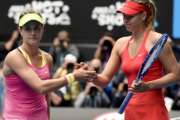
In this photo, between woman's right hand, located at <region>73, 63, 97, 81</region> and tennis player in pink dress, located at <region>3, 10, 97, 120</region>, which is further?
woman's right hand, located at <region>73, 63, 97, 81</region>

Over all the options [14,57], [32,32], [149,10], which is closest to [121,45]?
[149,10]

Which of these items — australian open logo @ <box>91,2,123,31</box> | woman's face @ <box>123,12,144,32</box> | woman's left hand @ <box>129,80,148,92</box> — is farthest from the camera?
australian open logo @ <box>91,2,123,31</box>

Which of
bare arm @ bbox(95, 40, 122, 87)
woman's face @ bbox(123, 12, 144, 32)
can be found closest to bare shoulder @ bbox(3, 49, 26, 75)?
bare arm @ bbox(95, 40, 122, 87)

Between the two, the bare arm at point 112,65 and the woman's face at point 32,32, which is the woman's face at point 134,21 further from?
the woman's face at point 32,32

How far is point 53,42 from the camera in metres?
11.8

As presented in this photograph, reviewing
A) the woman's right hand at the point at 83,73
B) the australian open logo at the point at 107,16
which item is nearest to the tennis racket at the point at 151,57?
the woman's right hand at the point at 83,73

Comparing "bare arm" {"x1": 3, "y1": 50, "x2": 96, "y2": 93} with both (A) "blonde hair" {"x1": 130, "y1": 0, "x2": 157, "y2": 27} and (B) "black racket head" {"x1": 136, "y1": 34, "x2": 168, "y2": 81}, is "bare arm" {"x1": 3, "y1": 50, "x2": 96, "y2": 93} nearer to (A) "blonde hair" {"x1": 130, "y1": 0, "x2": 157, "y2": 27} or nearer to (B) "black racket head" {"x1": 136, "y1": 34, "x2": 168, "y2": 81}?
(B) "black racket head" {"x1": 136, "y1": 34, "x2": 168, "y2": 81}

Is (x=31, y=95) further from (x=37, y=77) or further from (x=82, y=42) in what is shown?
(x=82, y=42)

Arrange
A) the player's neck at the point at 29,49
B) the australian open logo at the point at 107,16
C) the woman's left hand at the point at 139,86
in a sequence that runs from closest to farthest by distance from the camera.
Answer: the woman's left hand at the point at 139,86 < the player's neck at the point at 29,49 < the australian open logo at the point at 107,16

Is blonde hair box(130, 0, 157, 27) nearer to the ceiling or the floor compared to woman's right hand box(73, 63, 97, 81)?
nearer to the ceiling

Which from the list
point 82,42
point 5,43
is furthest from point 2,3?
point 82,42

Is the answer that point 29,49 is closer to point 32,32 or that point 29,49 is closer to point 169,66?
point 32,32

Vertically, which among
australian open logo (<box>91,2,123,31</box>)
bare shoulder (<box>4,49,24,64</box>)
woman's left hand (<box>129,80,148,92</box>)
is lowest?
australian open logo (<box>91,2,123,31</box>)

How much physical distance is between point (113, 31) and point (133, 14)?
6893 mm
